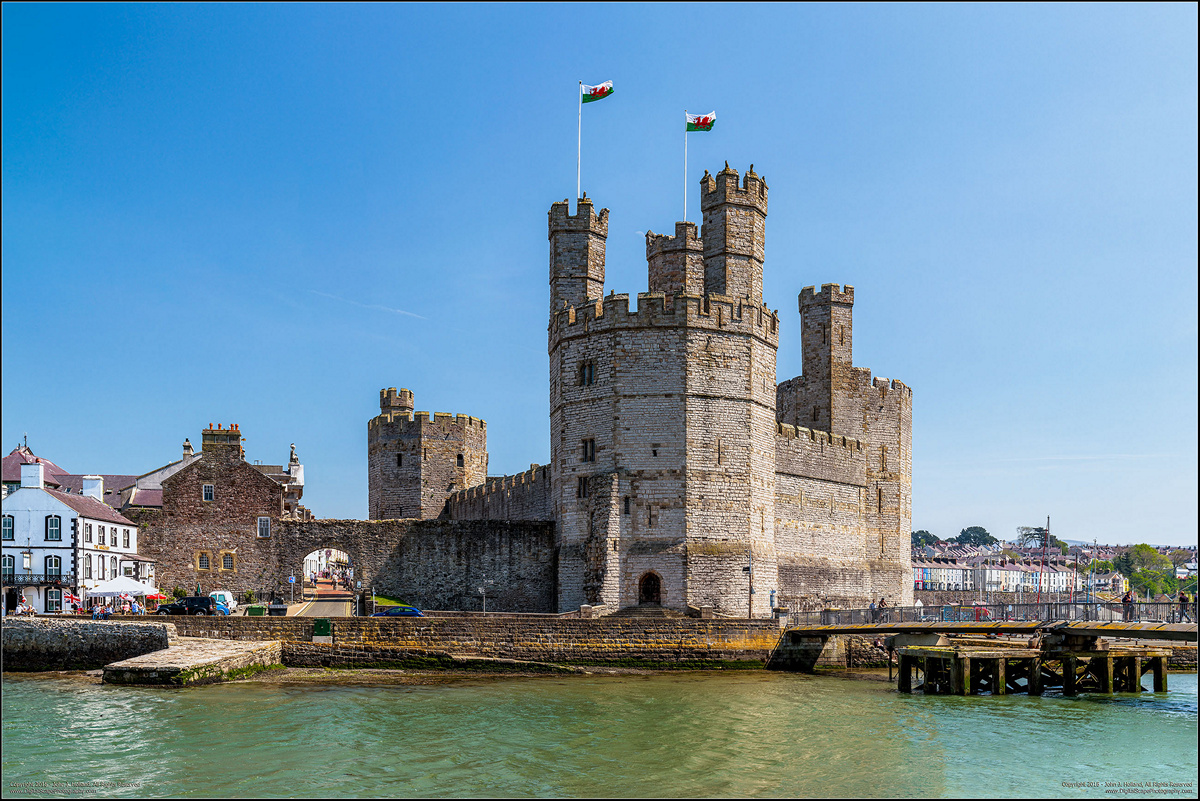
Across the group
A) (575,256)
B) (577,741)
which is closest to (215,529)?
(575,256)

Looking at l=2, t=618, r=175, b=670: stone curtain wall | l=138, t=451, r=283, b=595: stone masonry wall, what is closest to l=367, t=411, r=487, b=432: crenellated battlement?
l=138, t=451, r=283, b=595: stone masonry wall

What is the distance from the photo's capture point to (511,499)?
149ft

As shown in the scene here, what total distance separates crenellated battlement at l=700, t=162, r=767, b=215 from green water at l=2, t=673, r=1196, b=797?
61.3 ft

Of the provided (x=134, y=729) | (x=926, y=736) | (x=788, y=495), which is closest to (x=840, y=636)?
(x=788, y=495)

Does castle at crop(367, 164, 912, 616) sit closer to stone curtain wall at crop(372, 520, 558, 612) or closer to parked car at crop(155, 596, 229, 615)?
stone curtain wall at crop(372, 520, 558, 612)

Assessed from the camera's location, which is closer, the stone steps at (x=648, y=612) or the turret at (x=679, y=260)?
the stone steps at (x=648, y=612)

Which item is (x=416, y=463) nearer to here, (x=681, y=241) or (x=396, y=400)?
(x=396, y=400)

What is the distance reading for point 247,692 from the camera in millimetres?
26000

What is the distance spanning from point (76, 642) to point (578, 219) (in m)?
22.6

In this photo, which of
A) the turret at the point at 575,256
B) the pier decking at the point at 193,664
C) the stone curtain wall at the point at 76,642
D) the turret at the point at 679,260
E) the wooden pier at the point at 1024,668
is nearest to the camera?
the pier decking at the point at 193,664

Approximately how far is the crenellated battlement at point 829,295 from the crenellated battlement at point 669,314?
42.7 feet

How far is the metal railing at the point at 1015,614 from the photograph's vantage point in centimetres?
2931

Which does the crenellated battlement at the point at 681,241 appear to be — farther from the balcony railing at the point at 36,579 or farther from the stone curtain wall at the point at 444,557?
the balcony railing at the point at 36,579

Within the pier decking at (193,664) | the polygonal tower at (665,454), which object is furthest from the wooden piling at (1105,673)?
the pier decking at (193,664)
